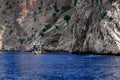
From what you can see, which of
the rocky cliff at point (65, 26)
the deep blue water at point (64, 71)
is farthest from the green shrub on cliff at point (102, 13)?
the deep blue water at point (64, 71)

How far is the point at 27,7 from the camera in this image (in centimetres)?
19575

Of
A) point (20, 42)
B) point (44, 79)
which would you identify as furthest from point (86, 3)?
point (44, 79)

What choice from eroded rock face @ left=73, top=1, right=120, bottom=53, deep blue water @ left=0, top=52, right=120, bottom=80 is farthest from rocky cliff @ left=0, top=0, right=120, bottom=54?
deep blue water @ left=0, top=52, right=120, bottom=80

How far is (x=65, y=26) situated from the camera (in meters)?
157

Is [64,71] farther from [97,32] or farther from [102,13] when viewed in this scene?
[102,13]

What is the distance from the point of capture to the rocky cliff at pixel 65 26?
368 ft

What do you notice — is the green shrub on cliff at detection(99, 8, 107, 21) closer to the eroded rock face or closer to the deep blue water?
the eroded rock face

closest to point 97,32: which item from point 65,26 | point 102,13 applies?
point 102,13

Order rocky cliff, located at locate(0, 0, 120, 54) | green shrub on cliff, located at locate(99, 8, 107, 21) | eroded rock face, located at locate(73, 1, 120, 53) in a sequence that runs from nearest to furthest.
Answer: eroded rock face, located at locate(73, 1, 120, 53)
rocky cliff, located at locate(0, 0, 120, 54)
green shrub on cliff, located at locate(99, 8, 107, 21)

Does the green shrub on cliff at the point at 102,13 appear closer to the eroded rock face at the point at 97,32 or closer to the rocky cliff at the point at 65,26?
the rocky cliff at the point at 65,26

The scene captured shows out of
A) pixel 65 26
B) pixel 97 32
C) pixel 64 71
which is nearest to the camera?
pixel 64 71

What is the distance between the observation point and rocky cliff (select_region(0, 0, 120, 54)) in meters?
112

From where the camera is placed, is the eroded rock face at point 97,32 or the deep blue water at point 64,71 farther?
the eroded rock face at point 97,32

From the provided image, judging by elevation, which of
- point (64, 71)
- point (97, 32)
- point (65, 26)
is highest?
point (65, 26)
